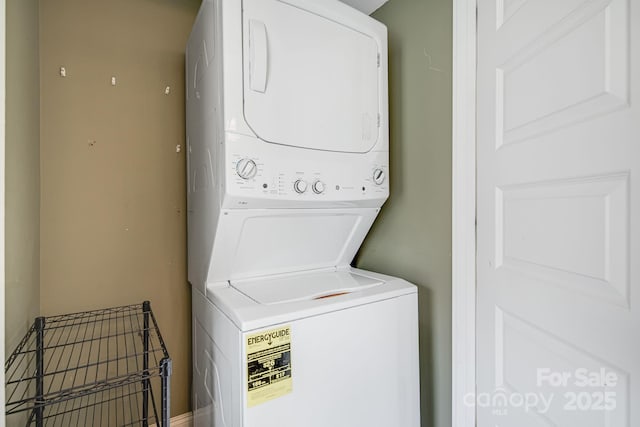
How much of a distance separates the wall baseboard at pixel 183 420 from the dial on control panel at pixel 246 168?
4.79 feet

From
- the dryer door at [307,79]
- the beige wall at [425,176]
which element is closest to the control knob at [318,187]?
the dryer door at [307,79]

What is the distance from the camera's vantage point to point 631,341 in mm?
770

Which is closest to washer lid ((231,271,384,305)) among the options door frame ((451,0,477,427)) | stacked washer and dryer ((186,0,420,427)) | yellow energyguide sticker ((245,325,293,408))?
stacked washer and dryer ((186,0,420,427))

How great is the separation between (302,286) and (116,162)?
1.12 m

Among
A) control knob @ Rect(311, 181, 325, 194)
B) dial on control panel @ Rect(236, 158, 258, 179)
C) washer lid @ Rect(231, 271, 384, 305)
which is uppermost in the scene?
dial on control panel @ Rect(236, 158, 258, 179)

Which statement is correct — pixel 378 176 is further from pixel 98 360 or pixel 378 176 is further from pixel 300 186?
pixel 98 360

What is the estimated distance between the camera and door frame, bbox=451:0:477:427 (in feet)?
4.20

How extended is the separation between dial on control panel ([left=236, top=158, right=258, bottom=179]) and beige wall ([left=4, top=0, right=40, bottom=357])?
0.67m

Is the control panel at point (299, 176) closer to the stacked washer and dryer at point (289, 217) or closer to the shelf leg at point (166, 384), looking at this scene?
the stacked washer and dryer at point (289, 217)

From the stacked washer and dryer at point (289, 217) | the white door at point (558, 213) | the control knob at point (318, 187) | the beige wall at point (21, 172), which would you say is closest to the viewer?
the white door at point (558, 213)

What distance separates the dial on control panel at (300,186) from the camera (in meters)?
1.27

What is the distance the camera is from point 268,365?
1016mm

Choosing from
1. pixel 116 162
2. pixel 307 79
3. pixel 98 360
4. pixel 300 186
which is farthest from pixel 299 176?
pixel 98 360

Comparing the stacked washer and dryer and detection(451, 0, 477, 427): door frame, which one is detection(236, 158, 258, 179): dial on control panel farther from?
detection(451, 0, 477, 427): door frame
